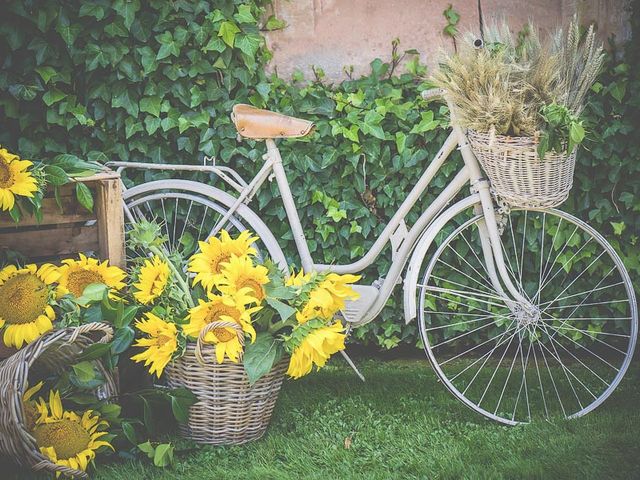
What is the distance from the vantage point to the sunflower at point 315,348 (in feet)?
9.78

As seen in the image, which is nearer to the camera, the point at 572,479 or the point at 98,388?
the point at 572,479

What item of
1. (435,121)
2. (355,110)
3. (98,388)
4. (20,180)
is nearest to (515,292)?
(435,121)

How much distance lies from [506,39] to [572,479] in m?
1.66

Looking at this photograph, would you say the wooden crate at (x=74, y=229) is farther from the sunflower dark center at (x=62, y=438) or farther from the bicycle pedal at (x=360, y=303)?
the bicycle pedal at (x=360, y=303)

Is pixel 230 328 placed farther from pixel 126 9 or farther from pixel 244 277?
pixel 126 9

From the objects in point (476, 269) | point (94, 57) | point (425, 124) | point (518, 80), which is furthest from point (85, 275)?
point (476, 269)

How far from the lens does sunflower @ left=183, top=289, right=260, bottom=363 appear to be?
9.65 feet

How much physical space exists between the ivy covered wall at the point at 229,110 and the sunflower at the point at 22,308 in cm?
99

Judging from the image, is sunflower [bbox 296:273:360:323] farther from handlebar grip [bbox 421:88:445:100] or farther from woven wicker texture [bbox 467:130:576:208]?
handlebar grip [bbox 421:88:445:100]

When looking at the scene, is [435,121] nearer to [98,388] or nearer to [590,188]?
[590,188]

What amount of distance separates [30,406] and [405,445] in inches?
56.1

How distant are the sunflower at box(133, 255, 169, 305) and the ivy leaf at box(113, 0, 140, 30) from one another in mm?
1214

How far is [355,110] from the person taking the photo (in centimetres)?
389

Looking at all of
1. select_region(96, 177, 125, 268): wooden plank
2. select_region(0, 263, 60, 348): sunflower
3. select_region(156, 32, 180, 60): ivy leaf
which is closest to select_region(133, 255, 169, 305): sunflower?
select_region(96, 177, 125, 268): wooden plank
